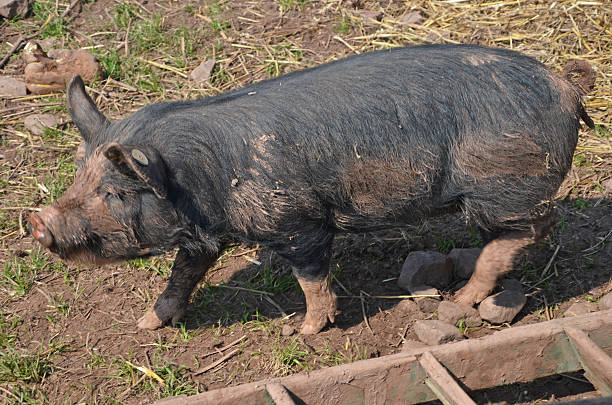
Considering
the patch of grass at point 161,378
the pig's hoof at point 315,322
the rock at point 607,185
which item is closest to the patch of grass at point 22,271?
the patch of grass at point 161,378

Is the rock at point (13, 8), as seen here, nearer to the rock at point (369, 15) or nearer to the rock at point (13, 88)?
the rock at point (13, 88)

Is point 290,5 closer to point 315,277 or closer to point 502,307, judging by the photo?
point 315,277

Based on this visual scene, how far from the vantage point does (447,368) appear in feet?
10.9

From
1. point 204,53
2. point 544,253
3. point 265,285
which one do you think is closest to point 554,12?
point 544,253

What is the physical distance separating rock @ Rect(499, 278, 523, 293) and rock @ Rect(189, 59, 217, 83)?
3199 mm

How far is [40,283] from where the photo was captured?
4746 mm

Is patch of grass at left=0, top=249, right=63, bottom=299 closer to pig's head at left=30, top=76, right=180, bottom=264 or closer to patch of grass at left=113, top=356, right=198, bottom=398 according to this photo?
patch of grass at left=113, top=356, right=198, bottom=398

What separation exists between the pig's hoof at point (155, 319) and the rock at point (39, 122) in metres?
2.42

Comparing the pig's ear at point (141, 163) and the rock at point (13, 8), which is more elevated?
the pig's ear at point (141, 163)

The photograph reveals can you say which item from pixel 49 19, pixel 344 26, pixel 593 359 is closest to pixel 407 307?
pixel 593 359

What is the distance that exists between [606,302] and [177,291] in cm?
248

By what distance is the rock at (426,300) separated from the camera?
14.4 ft

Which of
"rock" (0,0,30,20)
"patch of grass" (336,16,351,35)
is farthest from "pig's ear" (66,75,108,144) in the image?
"rock" (0,0,30,20)

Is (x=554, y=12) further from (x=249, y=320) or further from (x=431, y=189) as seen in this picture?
(x=249, y=320)
